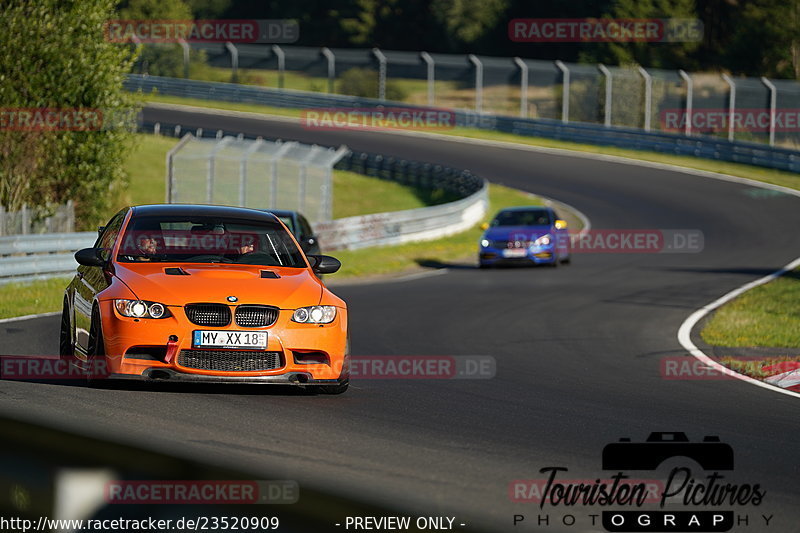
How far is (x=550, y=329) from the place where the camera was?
1669 cm

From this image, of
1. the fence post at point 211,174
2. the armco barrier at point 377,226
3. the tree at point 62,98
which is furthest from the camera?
the fence post at point 211,174

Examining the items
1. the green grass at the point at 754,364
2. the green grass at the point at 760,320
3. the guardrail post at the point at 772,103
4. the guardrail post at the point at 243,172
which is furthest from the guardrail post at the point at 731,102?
the green grass at the point at 754,364

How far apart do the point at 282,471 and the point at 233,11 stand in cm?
10343

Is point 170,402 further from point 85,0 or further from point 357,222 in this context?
point 357,222

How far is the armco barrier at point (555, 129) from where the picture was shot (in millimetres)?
47203

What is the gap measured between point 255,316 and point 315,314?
488 millimetres

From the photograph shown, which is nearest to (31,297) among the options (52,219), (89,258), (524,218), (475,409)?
(52,219)

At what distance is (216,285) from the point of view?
935cm

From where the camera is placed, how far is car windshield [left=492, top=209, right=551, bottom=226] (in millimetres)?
27781

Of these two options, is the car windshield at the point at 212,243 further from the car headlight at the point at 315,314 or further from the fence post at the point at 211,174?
the fence post at the point at 211,174

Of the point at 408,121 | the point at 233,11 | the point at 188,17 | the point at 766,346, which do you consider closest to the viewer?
the point at 766,346

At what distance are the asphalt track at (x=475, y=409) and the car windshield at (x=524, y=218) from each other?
16.3 feet

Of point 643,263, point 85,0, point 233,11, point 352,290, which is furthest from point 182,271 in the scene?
point 233,11

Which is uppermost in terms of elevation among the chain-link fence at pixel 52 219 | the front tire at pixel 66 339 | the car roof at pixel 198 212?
the car roof at pixel 198 212
